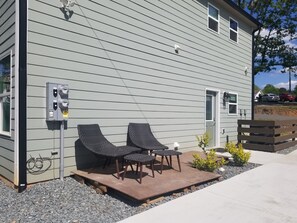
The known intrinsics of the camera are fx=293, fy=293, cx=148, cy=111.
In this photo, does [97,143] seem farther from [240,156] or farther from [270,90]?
[270,90]

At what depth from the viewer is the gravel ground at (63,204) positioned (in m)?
3.63

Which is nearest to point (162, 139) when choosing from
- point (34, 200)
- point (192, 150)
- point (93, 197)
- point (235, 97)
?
point (192, 150)

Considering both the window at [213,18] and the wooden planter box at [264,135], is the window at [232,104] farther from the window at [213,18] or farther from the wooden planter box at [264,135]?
the window at [213,18]

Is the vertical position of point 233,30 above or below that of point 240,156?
above

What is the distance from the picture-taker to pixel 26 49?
14.9 feet

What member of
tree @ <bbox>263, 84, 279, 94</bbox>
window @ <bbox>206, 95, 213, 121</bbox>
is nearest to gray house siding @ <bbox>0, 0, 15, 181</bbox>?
window @ <bbox>206, 95, 213, 121</bbox>

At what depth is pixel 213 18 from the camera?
380 inches

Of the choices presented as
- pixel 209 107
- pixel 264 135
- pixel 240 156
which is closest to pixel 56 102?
pixel 240 156

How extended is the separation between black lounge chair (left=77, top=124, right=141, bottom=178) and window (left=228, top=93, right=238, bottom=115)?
6230 mm

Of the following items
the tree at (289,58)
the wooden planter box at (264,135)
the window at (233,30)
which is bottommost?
the wooden planter box at (264,135)

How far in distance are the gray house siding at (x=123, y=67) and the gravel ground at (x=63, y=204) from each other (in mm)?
408

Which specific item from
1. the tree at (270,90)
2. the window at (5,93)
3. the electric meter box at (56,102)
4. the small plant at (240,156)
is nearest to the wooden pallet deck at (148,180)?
the electric meter box at (56,102)

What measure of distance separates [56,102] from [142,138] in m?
2.14

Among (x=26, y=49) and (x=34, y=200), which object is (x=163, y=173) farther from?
(x=26, y=49)
